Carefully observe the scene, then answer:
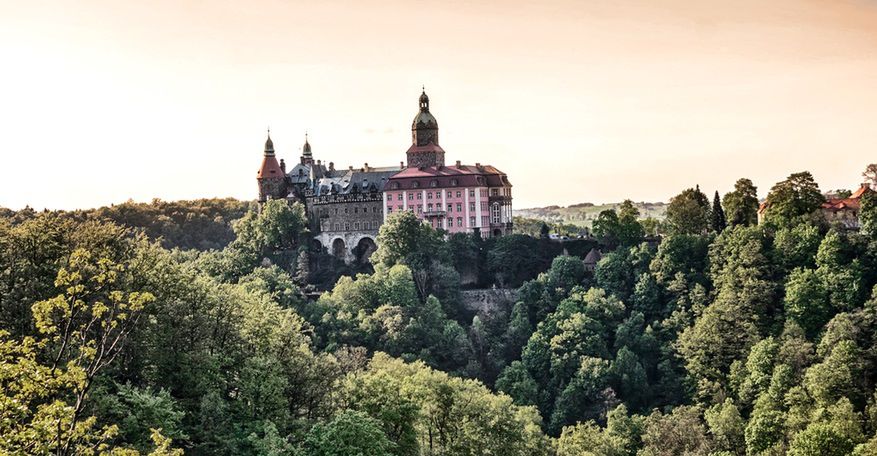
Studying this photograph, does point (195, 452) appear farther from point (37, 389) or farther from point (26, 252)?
point (37, 389)

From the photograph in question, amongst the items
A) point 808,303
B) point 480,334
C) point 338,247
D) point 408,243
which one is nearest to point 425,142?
point 338,247

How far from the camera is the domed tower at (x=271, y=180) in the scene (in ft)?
333

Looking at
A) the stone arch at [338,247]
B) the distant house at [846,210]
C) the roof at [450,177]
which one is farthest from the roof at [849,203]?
the stone arch at [338,247]

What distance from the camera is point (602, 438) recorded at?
209 feet

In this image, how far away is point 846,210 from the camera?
80.2 metres

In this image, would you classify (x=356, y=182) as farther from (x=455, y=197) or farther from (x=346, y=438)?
(x=346, y=438)

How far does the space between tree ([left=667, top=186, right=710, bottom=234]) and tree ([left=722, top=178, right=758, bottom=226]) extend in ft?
8.96

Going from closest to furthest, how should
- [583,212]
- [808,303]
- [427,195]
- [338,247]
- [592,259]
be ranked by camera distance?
[808,303], [592,259], [427,195], [338,247], [583,212]

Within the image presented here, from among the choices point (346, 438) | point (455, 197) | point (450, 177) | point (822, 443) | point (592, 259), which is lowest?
point (822, 443)

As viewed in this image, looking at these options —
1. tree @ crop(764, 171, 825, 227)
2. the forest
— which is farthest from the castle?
tree @ crop(764, 171, 825, 227)

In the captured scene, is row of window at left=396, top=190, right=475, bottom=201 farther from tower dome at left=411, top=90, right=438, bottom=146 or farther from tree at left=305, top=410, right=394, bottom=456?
tree at left=305, top=410, right=394, bottom=456

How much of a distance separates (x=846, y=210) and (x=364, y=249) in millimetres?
40096

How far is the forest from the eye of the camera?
43.9m

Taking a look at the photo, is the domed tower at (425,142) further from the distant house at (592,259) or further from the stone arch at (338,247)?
the distant house at (592,259)
